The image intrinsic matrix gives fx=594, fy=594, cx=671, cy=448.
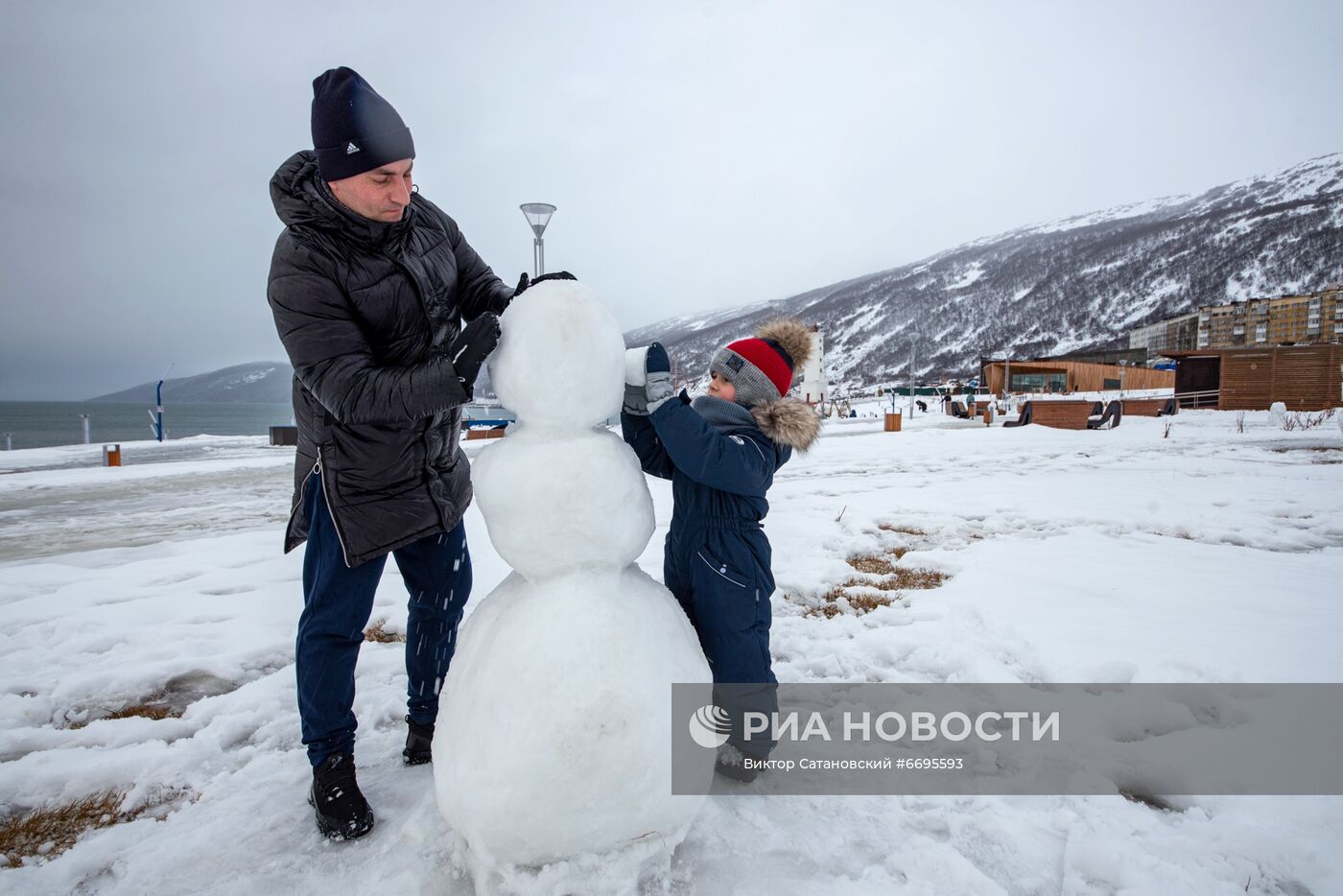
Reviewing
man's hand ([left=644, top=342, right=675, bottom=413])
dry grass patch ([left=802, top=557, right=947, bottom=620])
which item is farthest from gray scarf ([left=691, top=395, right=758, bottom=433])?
dry grass patch ([left=802, top=557, right=947, bottom=620])

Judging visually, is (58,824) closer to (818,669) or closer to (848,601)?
(818,669)

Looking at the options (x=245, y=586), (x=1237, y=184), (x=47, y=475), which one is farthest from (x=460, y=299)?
A: (x=1237, y=184)

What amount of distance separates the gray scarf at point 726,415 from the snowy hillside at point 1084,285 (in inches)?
3012

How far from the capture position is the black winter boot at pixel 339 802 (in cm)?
164

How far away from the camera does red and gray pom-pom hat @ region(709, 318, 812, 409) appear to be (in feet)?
6.72

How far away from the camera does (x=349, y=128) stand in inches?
60.9

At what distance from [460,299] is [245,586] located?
320cm

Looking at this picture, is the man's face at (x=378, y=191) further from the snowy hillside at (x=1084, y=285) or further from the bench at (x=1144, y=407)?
the snowy hillside at (x=1084, y=285)

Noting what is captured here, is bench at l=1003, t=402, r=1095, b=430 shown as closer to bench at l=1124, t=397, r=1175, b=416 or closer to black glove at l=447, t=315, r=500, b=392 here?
bench at l=1124, t=397, r=1175, b=416

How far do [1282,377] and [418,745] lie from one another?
26.3 m

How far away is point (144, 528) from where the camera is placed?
6.15 metres

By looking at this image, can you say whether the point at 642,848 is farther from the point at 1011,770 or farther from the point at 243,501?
the point at 243,501

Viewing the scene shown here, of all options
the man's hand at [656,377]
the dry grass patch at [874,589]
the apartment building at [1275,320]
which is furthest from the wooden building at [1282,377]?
the apartment building at [1275,320]

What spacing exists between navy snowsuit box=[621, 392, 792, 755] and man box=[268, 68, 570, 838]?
62 cm
